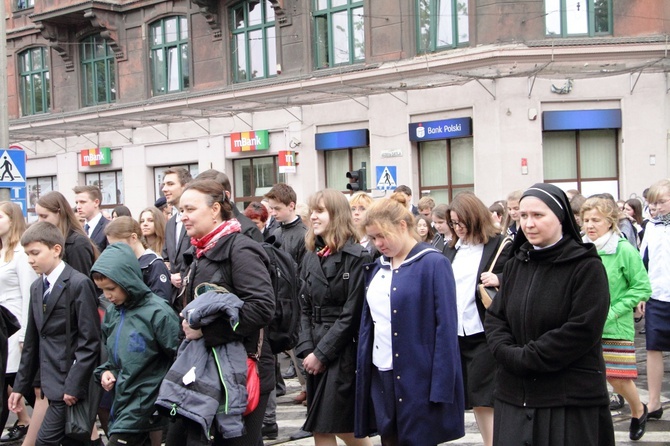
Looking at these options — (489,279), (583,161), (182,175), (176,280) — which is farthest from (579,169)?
(489,279)

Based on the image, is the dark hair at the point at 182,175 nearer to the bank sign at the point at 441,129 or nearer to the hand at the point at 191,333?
the hand at the point at 191,333

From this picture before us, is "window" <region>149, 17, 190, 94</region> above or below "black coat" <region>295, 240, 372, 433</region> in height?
above

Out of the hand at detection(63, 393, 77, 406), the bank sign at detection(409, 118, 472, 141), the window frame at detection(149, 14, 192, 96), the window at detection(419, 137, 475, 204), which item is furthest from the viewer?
the window frame at detection(149, 14, 192, 96)

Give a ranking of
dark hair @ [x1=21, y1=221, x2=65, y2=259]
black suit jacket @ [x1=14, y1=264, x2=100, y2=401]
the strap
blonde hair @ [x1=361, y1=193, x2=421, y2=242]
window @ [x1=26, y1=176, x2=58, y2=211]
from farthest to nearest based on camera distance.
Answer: window @ [x1=26, y1=176, x2=58, y2=211], dark hair @ [x1=21, y1=221, x2=65, y2=259], the strap, black suit jacket @ [x1=14, y1=264, x2=100, y2=401], blonde hair @ [x1=361, y1=193, x2=421, y2=242]

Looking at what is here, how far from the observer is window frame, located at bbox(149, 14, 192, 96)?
2894 centimetres

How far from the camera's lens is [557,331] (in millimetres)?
3996

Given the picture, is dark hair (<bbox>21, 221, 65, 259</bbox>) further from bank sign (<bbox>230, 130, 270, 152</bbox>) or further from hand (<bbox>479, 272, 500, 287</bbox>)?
bank sign (<bbox>230, 130, 270, 152</bbox>)

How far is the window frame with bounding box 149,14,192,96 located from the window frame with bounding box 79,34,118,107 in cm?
196

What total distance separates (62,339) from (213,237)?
6.74 feet

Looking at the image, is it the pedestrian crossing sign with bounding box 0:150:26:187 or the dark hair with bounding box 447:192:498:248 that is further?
the pedestrian crossing sign with bounding box 0:150:26:187

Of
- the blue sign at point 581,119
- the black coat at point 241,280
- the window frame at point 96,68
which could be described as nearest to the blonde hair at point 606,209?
the black coat at point 241,280

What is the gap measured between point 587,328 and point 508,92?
60.0 feet

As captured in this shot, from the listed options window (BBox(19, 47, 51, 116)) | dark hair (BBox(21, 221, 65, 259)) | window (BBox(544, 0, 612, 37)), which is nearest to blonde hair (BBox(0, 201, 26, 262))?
dark hair (BBox(21, 221, 65, 259))

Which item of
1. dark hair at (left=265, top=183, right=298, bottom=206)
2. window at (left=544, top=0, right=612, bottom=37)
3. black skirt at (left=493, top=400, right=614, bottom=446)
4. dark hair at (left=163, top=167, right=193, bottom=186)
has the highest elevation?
Result: window at (left=544, top=0, right=612, bottom=37)
